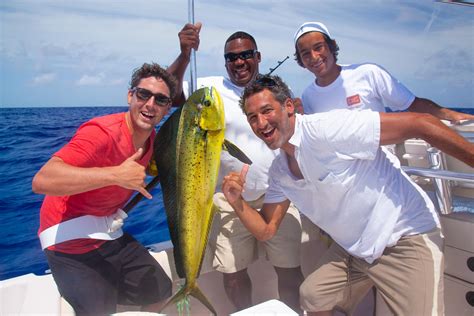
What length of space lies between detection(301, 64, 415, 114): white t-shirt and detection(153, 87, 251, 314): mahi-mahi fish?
3.88 feet

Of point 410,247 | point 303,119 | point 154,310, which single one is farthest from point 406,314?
point 154,310

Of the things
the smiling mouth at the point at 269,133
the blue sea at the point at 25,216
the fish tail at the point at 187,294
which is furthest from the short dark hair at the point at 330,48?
the fish tail at the point at 187,294

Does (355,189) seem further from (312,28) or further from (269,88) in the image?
(312,28)

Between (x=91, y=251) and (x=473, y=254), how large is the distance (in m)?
2.08

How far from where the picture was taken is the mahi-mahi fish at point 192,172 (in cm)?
174

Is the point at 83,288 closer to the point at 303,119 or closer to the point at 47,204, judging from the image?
the point at 47,204

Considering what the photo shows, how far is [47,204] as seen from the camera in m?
2.01

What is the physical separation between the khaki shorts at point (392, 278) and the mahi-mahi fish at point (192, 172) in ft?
2.18

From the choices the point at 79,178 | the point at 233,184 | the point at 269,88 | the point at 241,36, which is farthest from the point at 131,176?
the point at 241,36

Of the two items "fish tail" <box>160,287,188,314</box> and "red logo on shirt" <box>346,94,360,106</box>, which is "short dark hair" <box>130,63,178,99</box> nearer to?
"fish tail" <box>160,287,188,314</box>

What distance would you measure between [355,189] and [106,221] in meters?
1.37

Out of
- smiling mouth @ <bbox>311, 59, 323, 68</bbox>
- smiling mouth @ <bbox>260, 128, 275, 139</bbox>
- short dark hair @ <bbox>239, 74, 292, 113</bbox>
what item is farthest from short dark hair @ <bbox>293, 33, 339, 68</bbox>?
smiling mouth @ <bbox>260, 128, 275, 139</bbox>

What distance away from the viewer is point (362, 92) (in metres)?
2.60

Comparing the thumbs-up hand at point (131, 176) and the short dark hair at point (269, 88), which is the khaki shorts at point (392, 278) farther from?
the thumbs-up hand at point (131, 176)
